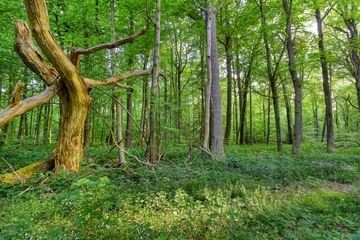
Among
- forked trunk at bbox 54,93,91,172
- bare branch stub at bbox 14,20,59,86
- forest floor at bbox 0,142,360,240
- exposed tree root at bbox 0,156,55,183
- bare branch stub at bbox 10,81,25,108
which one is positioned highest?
bare branch stub at bbox 14,20,59,86

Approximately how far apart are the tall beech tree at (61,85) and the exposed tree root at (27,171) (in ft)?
0.66

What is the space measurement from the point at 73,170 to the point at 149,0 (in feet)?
19.3

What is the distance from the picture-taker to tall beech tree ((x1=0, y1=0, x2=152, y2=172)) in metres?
4.63

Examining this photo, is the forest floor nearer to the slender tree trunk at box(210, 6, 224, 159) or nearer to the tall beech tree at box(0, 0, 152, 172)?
the tall beech tree at box(0, 0, 152, 172)

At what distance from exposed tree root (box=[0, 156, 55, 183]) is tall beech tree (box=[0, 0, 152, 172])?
200 mm

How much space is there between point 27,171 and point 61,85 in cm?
228

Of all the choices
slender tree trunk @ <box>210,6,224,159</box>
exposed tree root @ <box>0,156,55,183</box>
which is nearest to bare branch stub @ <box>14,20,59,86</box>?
exposed tree root @ <box>0,156,55,183</box>

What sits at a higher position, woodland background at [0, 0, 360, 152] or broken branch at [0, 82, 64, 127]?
woodland background at [0, 0, 360, 152]

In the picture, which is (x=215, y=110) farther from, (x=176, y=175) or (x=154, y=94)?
(x=176, y=175)

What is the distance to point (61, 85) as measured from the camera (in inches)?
210

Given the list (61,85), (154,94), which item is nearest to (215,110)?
(154,94)

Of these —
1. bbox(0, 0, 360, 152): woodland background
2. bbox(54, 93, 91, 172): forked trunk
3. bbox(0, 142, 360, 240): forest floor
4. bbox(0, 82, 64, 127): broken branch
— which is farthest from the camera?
bbox(0, 0, 360, 152): woodland background

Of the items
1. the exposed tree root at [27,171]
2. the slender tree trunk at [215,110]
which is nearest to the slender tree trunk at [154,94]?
the slender tree trunk at [215,110]

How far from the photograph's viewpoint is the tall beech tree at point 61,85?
15.2 feet
